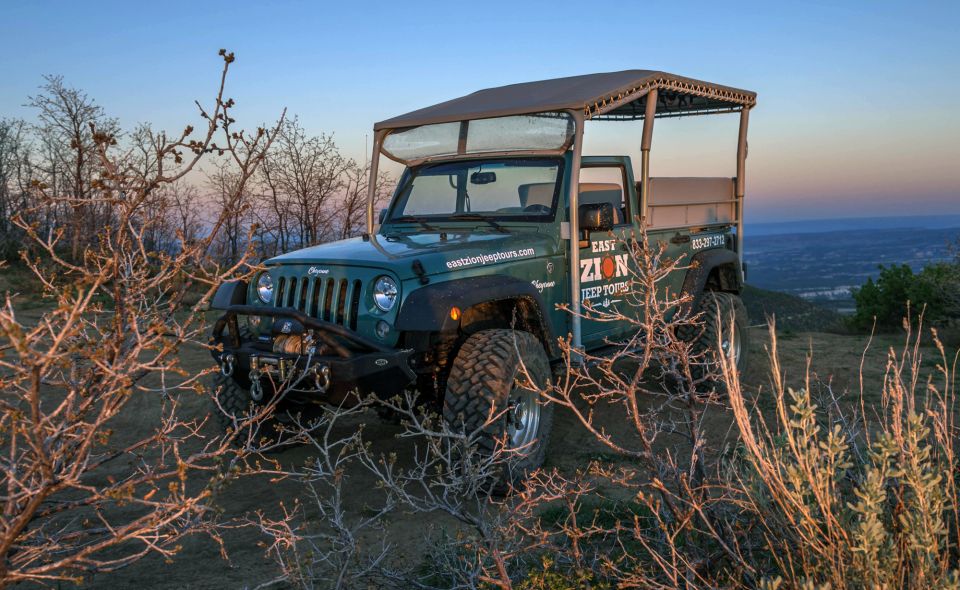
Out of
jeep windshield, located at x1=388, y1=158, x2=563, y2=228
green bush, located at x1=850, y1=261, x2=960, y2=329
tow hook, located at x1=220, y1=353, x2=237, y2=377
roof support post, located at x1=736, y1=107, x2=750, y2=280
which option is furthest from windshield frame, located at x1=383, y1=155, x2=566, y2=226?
green bush, located at x1=850, y1=261, x2=960, y2=329

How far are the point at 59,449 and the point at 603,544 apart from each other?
2.44m

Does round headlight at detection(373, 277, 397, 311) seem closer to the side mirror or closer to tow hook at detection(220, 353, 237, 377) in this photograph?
tow hook at detection(220, 353, 237, 377)

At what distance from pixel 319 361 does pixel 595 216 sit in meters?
2.17

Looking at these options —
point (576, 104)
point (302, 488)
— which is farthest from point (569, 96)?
point (302, 488)

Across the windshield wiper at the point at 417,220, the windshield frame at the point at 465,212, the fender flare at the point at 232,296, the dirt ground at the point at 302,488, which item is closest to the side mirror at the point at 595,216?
the windshield frame at the point at 465,212

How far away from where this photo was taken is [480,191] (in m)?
5.96

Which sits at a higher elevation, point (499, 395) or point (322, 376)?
point (322, 376)

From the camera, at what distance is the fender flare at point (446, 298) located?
4.24 meters

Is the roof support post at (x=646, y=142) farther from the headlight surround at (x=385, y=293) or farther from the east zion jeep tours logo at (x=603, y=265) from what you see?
the headlight surround at (x=385, y=293)

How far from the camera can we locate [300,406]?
5.12m

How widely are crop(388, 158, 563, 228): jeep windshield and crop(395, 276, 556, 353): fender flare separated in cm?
97

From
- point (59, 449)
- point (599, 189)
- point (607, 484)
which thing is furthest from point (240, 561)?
point (599, 189)

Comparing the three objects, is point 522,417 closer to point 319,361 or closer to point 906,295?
point 319,361

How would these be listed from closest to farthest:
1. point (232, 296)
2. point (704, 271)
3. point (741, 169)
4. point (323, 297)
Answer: point (323, 297)
point (232, 296)
point (704, 271)
point (741, 169)
